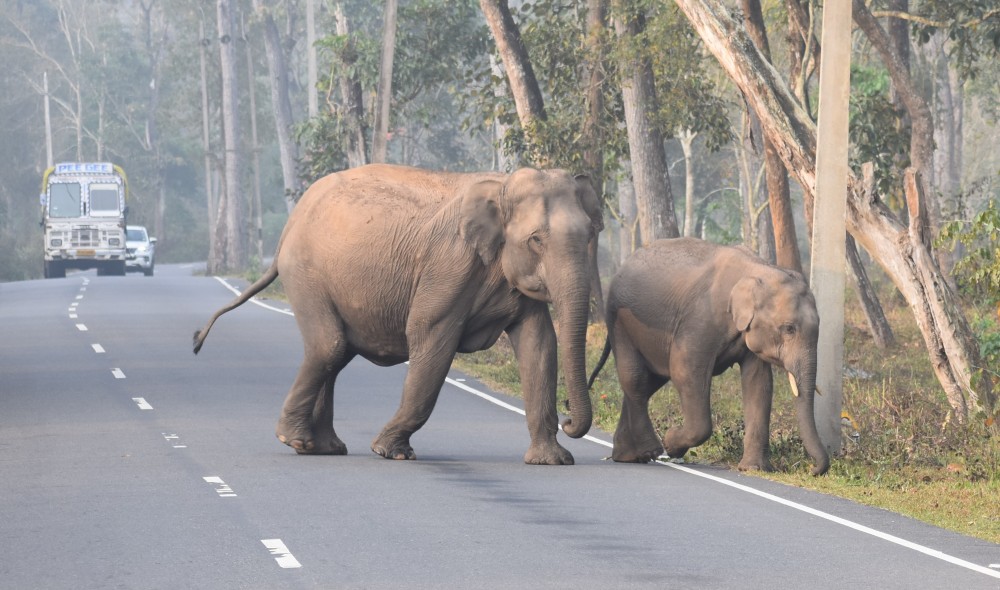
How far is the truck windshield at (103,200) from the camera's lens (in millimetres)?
55938

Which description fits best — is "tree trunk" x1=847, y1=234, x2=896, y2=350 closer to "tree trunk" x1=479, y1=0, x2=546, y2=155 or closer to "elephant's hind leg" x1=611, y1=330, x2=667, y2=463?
"tree trunk" x1=479, y1=0, x2=546, y2=155

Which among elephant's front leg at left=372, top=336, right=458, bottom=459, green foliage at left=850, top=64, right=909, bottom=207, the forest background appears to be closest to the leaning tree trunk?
the forest background

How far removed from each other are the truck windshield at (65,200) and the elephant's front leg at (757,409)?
45.5m

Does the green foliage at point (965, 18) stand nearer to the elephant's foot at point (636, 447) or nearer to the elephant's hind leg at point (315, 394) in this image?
the elephant's foot at point (636, 447)

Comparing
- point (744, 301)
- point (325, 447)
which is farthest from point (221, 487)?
point (744, 301)

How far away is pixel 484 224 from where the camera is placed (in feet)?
43.3

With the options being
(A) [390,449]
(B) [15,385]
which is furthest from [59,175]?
(A) [390,449]

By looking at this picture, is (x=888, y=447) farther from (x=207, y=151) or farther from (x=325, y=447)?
(x=207, y=151)

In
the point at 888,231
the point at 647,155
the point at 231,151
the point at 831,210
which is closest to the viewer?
the point at 831,210

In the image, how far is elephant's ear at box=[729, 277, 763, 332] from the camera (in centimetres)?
1279

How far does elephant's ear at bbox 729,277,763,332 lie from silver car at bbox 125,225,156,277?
167ft

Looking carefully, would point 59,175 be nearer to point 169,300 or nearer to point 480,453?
point 169,300

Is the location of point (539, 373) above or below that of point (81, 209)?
below

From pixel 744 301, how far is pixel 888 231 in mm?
3763
